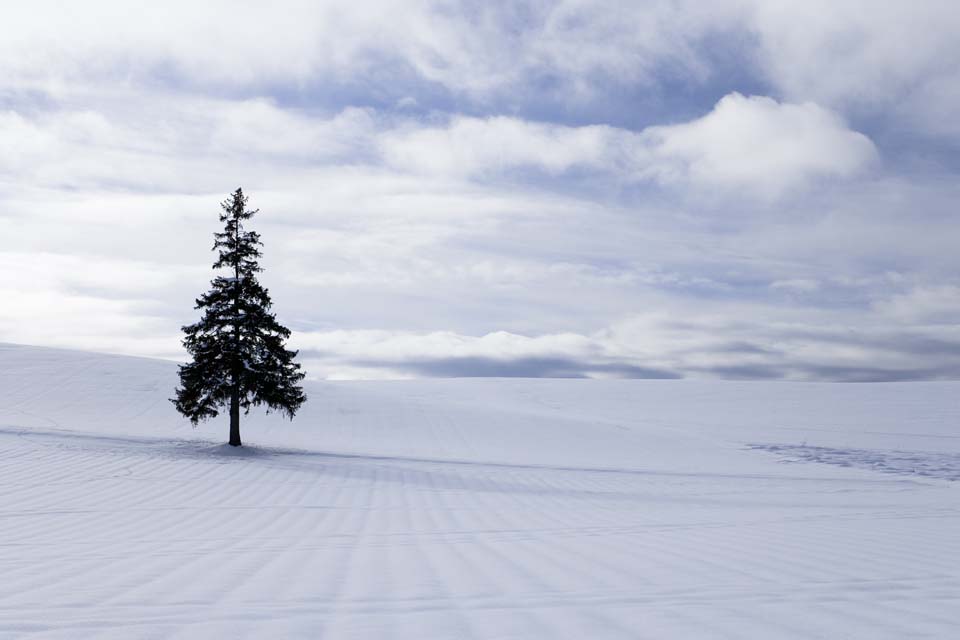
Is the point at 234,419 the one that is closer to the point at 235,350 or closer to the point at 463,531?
the point at 235,350

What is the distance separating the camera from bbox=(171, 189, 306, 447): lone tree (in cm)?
2300

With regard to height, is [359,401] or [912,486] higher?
[359,401]

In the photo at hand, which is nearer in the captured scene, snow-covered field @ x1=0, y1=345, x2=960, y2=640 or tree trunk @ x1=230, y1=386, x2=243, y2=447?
snow-covered field @ x1=0, y1=345, x2=960, y2=640

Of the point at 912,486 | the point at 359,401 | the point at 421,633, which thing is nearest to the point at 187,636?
the point at 421,633

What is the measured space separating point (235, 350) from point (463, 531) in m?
15.9

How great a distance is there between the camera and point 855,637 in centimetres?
406

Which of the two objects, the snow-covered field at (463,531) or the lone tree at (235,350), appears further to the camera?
the lone tree at (235,350)

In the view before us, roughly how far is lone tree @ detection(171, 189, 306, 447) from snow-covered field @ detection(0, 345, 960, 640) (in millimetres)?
1824

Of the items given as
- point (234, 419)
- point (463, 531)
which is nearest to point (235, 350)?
point (234, 419)

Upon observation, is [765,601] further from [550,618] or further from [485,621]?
[485,621]

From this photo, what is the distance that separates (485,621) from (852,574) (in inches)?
136

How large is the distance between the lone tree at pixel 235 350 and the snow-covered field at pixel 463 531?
1.82 m

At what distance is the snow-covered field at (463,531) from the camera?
452cm

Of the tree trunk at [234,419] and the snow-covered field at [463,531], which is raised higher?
the tree trunk at [234,419]
